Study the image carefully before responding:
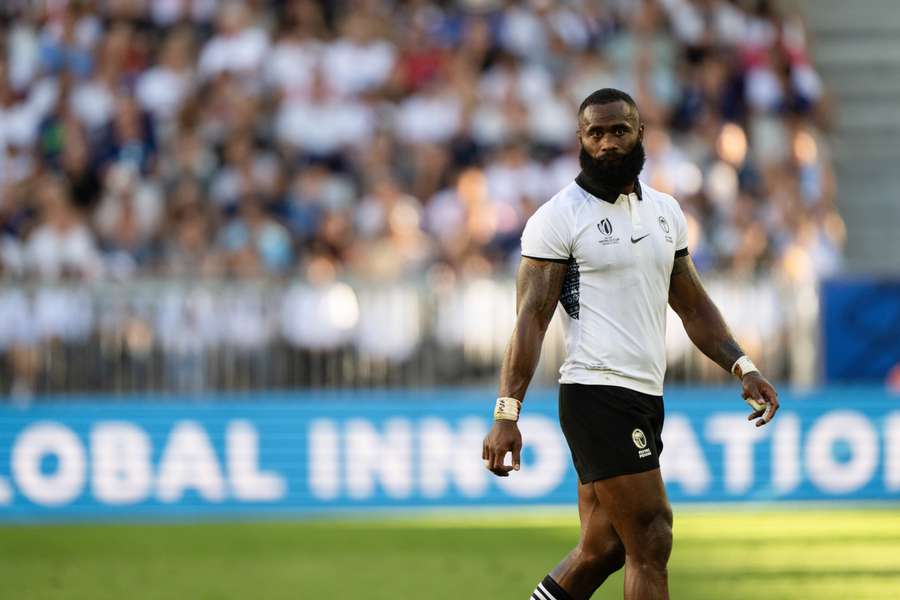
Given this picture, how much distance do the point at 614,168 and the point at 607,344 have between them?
2.23ft

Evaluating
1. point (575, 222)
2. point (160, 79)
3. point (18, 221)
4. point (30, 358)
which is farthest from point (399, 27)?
point (575, 222)

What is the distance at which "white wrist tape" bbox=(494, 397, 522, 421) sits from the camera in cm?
577

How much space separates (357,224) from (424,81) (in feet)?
7.43

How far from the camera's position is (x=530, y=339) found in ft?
19.3

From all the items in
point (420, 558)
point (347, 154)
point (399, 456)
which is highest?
point (347, 154)

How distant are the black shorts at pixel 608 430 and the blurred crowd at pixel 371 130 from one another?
7140 mm

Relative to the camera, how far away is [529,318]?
5.89m

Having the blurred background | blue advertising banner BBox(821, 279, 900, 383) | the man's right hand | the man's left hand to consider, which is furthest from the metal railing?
the man's right hand

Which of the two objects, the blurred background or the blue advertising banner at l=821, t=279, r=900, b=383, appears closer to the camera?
the blurred background

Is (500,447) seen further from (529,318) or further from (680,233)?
(680,233)

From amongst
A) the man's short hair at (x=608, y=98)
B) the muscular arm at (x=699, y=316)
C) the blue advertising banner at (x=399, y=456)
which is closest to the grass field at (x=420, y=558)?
the blue advertising banner at (x=399, y=456)

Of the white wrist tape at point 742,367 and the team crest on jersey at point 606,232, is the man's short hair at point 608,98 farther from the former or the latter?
the white wrist tape at point 742,367

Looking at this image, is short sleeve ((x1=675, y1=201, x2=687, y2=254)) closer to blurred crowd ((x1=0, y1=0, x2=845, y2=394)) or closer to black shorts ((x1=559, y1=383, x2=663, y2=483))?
black shorts ((x1=559, y1=383, x2=663, y2=483))

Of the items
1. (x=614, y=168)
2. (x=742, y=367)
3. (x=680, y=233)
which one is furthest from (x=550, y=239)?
(x=742, y=367)
